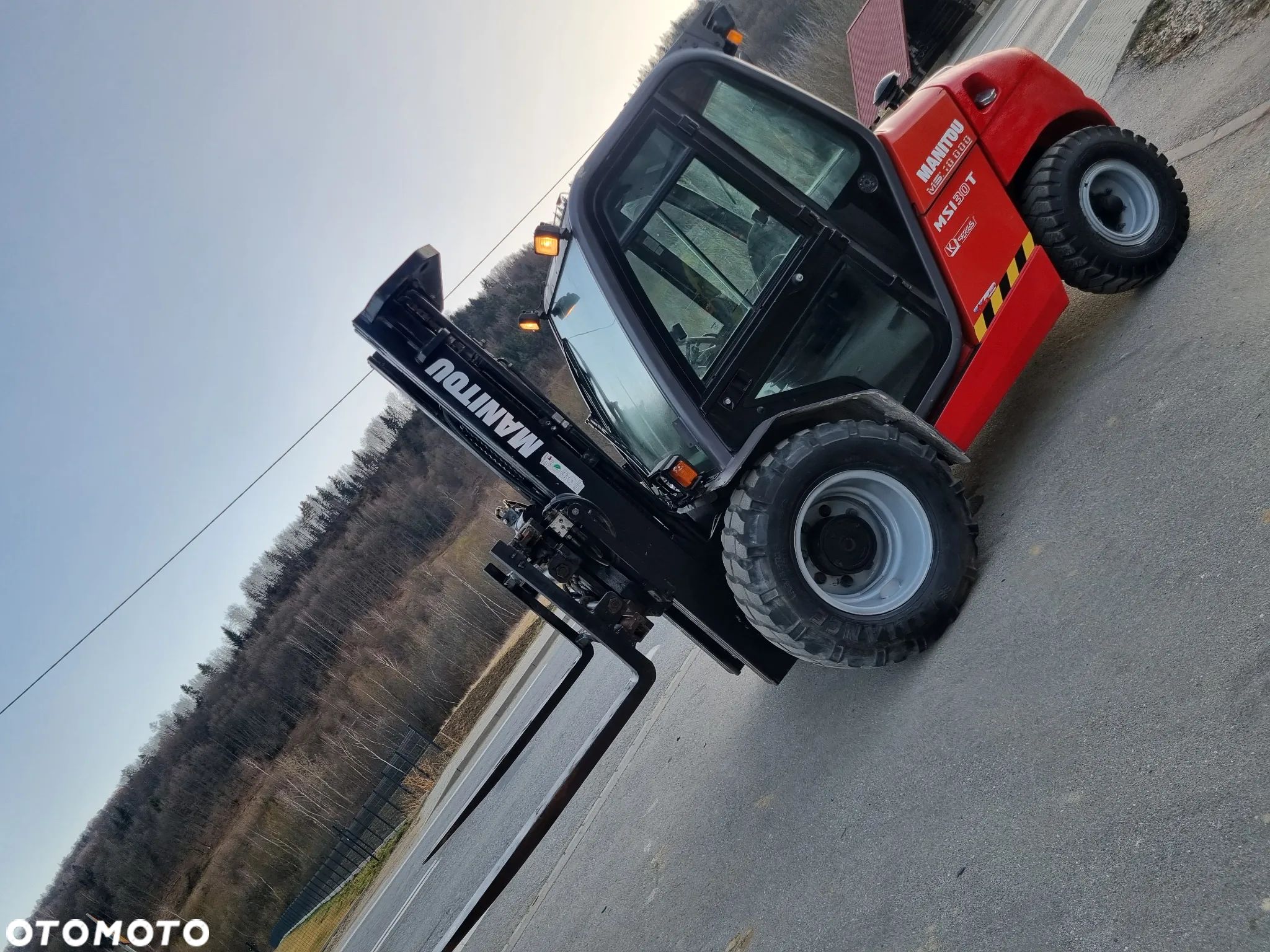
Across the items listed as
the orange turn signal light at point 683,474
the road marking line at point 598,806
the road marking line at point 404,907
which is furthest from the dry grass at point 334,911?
the orange turn signal light at point 683,474

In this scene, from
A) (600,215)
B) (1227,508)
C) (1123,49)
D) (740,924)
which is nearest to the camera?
(1227,508)

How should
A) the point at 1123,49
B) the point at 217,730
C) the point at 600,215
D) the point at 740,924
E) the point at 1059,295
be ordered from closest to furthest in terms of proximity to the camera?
the point at 740,924 < the point at 600,215 < the point at 1059,295 < the point at 1123,49 < the point at 217,730

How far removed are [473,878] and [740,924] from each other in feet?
12.1

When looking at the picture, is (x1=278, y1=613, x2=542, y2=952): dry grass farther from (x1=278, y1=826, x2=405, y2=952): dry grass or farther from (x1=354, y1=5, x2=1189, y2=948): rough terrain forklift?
(x1=354, y1=5, x2=1189, y2=948): rough terrain forklift

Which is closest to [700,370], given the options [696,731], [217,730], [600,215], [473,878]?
[600,215]

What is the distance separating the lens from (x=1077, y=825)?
2613 mm

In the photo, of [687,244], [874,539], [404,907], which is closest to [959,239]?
[687,244]

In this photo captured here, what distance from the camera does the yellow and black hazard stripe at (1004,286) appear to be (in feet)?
14.8

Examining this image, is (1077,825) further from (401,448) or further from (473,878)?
A: (401,448)

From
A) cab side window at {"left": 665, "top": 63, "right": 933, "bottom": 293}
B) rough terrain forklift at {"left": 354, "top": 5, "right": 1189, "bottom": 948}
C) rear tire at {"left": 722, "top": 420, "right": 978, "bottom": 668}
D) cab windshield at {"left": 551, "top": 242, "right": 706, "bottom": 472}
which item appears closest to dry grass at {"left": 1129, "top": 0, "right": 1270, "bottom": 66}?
rough terrain forklift at {"left": 354, "top": 5, "right": 1189, "bottom": 948}

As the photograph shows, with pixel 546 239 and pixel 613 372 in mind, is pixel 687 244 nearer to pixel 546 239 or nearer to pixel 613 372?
pixel 546 239

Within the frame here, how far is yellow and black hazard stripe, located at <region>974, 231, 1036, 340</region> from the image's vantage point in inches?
178

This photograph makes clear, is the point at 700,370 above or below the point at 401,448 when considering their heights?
below

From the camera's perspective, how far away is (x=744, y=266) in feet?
13.8
